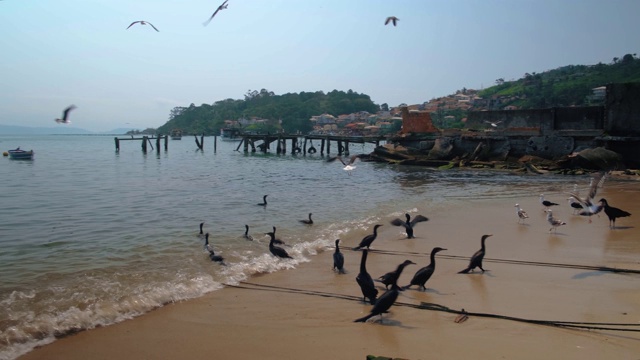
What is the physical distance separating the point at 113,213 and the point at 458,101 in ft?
352

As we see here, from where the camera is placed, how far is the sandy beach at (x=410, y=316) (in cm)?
501

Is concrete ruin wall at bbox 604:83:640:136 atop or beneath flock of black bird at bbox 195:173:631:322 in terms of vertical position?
atop

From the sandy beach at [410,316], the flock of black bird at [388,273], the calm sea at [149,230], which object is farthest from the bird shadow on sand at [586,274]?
the calm sea at [149,230]

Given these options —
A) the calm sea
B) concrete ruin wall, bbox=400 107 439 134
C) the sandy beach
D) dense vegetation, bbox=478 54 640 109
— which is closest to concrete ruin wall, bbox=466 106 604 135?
concrete ruin wall, bbox=400 107 439 134

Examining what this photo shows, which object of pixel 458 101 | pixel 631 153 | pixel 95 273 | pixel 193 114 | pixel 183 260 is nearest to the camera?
pixel 95 273

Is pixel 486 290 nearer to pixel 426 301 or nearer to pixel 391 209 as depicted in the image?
pixel 426 301

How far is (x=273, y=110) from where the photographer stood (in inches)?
6093

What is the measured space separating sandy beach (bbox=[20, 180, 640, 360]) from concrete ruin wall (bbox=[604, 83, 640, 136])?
18624 mm

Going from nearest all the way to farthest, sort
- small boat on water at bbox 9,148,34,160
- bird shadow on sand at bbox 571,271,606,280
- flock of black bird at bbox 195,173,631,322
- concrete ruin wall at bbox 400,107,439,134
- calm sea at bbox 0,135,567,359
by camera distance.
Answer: flock of black bird at bbox 195,173,631,322 → calm sea at bbox 0,135,567,359 → bird shadow on sand at bbox 571,271,606,280 → concrete ruin wall at bbox 400,107,439,134 → small boat on water at bbox 9,148,34,160

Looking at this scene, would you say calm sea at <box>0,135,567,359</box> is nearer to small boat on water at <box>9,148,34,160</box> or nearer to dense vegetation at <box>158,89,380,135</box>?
small boat on water at <box>9,148,34,160</box>

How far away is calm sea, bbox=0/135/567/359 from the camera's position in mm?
6807

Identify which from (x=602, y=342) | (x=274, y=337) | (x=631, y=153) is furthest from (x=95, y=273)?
(x=631, y=153)

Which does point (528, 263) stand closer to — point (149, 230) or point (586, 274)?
point (586, 274)

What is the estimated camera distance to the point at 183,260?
9383 millimetres
